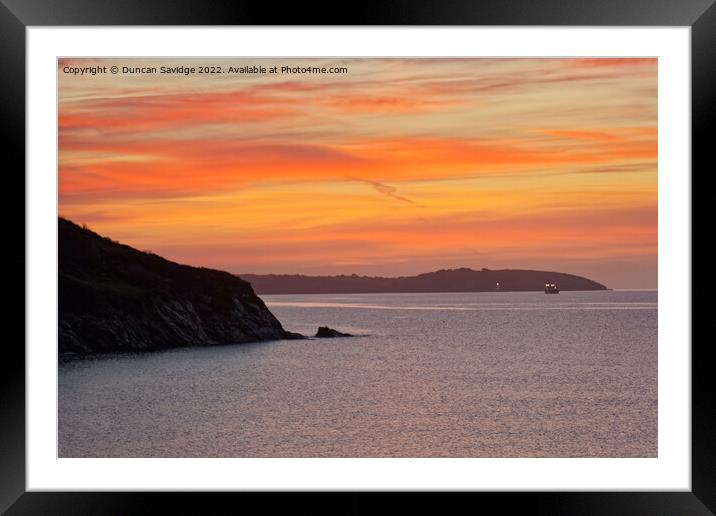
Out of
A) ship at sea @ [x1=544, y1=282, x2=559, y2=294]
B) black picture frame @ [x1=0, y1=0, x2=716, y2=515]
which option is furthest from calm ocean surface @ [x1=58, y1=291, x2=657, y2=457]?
black picture frame @ [x1=0, y1=0, x2=716, y2=515]

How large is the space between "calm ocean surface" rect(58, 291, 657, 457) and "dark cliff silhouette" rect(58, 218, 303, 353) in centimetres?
102

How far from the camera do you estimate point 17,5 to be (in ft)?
12.3

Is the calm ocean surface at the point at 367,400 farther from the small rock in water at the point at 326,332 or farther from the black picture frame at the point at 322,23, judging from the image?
the black picture frame at the point at 322,23

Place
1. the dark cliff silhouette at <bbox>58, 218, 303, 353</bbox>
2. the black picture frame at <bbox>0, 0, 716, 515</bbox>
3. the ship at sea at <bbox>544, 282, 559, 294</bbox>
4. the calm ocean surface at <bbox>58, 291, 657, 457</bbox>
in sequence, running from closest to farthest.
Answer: the black picture frame at <bbox>0, 0, 716, 515</bbox> < the calm ocean surface at <bbox>58, 291, 657, 457</bbox> < the dark cliff silhouette at <bbox>58, 218, 303, 353</bbox> < the ship at sea at <bbox>544, 282, 559, 294</bbox>

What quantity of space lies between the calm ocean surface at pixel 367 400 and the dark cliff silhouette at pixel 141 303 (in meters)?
1.02

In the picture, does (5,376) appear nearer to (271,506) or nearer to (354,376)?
(271,506)

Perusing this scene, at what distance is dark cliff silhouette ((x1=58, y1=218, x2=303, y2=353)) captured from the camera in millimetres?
37000

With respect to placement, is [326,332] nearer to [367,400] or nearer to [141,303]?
[367,400]

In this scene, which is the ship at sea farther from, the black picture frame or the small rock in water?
the black picture frame

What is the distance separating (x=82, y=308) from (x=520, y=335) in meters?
29.8

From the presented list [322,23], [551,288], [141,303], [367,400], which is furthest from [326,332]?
[322,23]

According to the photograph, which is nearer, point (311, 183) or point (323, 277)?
point (311, 183)

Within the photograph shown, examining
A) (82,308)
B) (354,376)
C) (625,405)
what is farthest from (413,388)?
(82,308)

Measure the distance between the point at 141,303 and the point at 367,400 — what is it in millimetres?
11580
